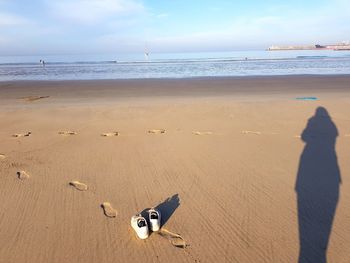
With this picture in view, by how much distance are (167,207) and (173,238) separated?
705 millimetres

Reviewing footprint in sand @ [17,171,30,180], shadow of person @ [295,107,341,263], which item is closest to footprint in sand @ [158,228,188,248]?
shadow of person @ [295,107,341,263]

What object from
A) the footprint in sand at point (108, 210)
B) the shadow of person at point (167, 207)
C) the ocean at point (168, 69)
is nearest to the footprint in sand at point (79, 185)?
the footprint in sand at point (108, 210)

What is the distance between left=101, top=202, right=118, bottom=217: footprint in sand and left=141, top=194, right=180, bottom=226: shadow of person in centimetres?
37

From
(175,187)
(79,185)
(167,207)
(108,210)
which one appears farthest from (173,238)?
(79,185)

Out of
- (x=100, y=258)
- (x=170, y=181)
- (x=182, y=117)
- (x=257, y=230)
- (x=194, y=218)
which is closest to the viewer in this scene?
(x=100, y=258)

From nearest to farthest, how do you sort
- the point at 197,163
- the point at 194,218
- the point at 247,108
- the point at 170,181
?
the point at 194,218 < the point at 170,181 < the point at 197,163 < the point at 247,108

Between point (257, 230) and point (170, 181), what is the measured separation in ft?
5.80

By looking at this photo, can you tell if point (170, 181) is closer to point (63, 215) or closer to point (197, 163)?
point (197, 163)

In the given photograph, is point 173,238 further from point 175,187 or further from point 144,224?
point 175,187

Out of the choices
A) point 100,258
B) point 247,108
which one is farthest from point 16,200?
point 247,108

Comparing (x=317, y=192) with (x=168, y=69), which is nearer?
(x=317, y=192)

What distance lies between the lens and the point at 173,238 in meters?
3.82

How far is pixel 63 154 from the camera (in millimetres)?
6633

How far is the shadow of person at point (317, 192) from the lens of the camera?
3645 millimetres
